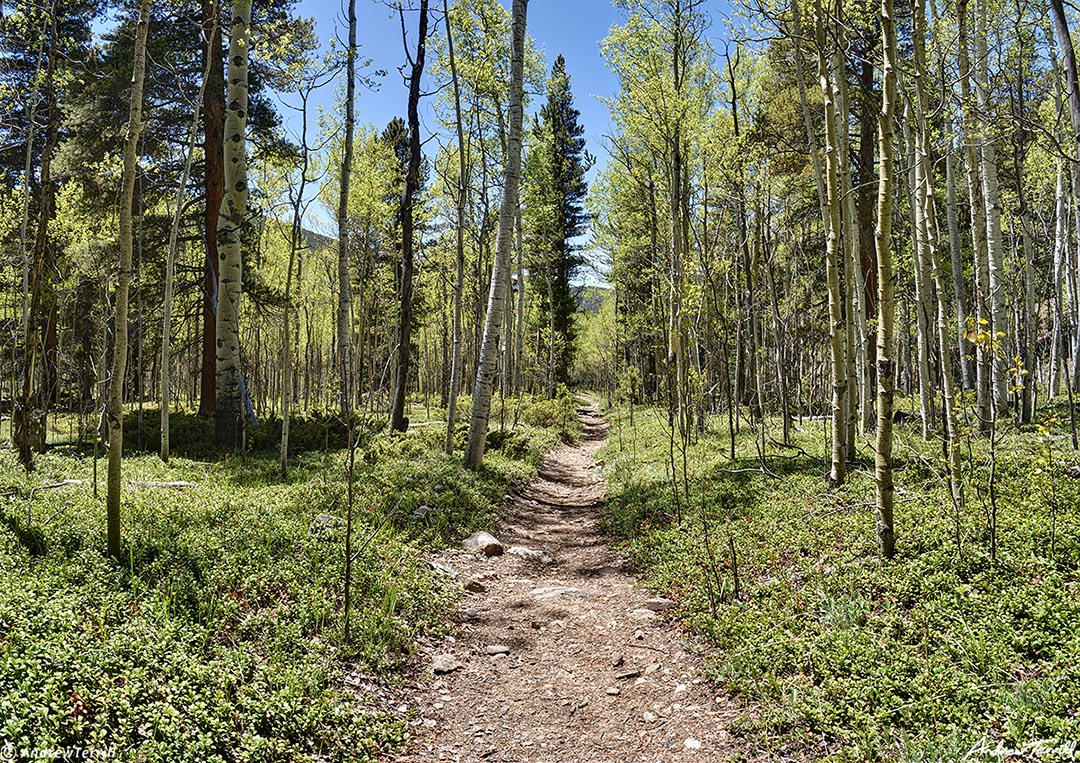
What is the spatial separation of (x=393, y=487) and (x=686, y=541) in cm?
394

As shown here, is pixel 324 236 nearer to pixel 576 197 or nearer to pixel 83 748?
pixel 576 197

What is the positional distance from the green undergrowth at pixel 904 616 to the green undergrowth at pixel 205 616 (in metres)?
2.55

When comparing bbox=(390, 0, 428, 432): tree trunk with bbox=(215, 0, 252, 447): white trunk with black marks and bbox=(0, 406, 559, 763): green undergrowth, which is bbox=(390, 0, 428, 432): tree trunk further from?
bbox=(0, 406, 559, 763): green undergrowth

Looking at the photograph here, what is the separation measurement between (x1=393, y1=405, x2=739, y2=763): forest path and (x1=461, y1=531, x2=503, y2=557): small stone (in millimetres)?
204

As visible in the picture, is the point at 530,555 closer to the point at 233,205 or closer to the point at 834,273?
the point at 834,273

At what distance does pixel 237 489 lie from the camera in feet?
24.3

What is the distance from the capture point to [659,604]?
5.70m

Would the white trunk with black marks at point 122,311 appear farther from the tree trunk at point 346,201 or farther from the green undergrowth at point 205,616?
the tree trunk at point 346,201

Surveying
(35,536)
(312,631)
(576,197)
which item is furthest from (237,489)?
(576,197)

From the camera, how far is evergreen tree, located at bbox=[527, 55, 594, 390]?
82.5ft

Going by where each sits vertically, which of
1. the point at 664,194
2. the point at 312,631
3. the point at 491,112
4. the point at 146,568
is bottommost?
the point at 312,631

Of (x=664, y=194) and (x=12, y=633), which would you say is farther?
(x=664, y=194)

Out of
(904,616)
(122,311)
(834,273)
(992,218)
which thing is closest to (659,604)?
(904,616)

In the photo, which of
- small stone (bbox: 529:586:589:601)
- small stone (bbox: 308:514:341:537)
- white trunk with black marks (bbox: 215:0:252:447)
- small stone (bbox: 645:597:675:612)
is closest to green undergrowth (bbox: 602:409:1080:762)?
small stone (bbox: 645:597:675:612)
